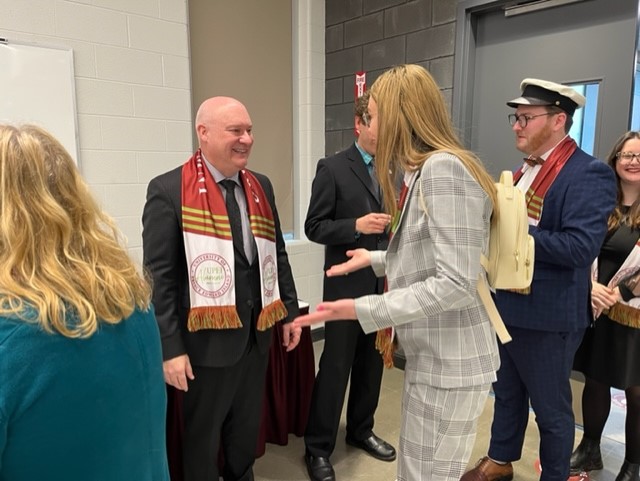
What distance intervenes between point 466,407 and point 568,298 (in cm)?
68

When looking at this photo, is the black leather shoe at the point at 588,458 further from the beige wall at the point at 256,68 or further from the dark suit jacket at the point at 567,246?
the beige wall at the point at 256,68

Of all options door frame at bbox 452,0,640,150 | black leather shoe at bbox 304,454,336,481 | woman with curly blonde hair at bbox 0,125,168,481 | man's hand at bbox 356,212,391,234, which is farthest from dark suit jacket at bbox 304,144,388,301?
door frame at bbox 452,0,640,150

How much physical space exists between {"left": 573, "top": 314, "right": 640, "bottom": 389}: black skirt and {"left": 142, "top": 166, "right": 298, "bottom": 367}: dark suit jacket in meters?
1.47

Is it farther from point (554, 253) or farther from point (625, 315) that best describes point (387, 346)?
point (625, 315)

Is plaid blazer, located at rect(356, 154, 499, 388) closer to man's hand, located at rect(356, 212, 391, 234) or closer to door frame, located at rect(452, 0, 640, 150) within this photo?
man's hand, located at rect(356, 212, 391, 234)

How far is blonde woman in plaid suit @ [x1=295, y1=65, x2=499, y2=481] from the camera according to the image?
1167 millimetres

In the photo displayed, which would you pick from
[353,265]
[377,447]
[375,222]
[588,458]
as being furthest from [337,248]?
[588,458]

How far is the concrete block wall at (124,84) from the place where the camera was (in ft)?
8.70

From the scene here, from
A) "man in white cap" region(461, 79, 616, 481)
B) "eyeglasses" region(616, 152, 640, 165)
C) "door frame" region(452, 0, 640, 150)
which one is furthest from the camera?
"door frame" region(452, 0, 640, 150)

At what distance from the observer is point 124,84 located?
2.89 metres

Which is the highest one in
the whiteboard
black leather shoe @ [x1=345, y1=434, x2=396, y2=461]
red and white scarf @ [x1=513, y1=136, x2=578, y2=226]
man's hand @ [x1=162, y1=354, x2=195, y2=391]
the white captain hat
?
the whiteboard

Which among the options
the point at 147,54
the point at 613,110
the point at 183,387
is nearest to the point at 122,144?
the point at 147,54

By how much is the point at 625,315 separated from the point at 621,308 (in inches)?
1.2

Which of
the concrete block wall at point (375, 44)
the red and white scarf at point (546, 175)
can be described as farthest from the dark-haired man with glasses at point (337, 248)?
the concrete block wall at point (375, 44)
